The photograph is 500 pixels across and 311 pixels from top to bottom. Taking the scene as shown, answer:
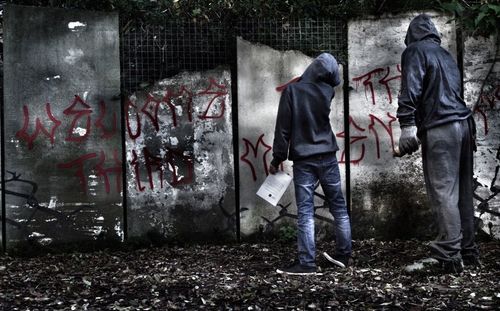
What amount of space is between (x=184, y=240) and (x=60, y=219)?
129 cm

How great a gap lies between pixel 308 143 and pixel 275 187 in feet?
1.69

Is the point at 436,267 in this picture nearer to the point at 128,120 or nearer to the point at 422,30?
the point at 422,30

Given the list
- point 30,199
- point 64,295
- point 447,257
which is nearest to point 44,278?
point 64,295

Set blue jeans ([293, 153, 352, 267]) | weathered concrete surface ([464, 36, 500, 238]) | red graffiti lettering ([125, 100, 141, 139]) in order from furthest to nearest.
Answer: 1. weathered concrete surface ([464, 36, 500, 238])
2. red graffiti lettering ([125, 100, 141, 139])
3. blue jeans ([293, 153, 352, 267])

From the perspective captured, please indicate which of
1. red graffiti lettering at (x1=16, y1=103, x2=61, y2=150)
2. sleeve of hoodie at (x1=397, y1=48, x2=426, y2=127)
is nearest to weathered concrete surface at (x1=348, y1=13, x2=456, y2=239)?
sleeve of hoodie at (x1=397, y1=48, x2=426, y2=127)

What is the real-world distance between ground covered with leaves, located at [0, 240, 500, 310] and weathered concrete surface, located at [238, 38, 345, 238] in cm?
38

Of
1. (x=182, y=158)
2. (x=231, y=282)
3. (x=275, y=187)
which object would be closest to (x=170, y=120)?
(x=182, y=158)

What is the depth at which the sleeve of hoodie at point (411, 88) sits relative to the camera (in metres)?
5.49

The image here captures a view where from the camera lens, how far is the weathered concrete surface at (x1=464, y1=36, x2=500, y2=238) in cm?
733

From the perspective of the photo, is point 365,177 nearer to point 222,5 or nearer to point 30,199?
point 222,5

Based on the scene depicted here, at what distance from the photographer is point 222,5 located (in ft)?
24.7

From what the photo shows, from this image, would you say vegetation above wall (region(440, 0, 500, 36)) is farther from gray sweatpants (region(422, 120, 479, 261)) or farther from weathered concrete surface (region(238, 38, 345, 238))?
gray sweatpants (region(422, 120, 479, 261))

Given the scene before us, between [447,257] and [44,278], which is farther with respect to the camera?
[44,278]

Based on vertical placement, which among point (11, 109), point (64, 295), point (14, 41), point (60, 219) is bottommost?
point (64, 295)
